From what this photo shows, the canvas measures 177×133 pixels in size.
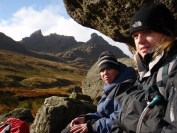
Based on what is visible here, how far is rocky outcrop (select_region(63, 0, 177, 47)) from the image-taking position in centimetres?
905

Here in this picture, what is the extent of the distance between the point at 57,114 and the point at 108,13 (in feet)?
15.5

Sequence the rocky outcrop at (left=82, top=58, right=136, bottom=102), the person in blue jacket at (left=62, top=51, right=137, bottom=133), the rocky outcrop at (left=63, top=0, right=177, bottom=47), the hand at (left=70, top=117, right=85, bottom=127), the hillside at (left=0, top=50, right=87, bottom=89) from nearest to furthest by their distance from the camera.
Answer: the person in blue jacket at (left=62, top=51, right=137, bottom=133) → the hand at (left=70, top=117, right=85, bottom=127) → the rocky outcrop at (left=63, top=0, right=177, bottom=47) → the rocky outcrop at (left=82, top=58, right=136, bottom=102) → the hillside at (left=0, top=50, right=87, bottom=89)

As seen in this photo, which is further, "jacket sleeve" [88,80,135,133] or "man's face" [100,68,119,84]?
"man's face" [100,68,119,84]

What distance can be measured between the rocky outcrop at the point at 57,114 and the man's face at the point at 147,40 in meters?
4.93

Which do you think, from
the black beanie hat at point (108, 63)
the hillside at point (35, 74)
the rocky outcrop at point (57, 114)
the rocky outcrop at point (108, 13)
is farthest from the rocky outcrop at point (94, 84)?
the hillside at point (35, 74)

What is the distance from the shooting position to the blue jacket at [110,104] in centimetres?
432

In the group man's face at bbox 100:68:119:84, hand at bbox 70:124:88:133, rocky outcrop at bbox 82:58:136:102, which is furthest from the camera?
rocky outcrop at bbox 82:58:136:102

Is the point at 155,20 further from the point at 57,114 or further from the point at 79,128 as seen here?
the point at 57,114

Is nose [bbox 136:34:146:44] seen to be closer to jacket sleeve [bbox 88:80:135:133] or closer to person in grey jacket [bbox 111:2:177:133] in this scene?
person in grey jacket [bbox 111:2:177:133]

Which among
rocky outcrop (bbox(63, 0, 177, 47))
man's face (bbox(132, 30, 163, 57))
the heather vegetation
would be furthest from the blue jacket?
the heather vegetation

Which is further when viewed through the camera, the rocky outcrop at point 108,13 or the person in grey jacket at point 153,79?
the rocky outcrop at point 108,13

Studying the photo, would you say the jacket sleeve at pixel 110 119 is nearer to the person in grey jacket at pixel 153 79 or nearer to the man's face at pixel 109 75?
the man's face at pixel 109 75

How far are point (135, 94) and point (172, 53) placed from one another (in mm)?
654

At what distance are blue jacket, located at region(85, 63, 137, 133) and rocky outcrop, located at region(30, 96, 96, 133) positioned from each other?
276cm
